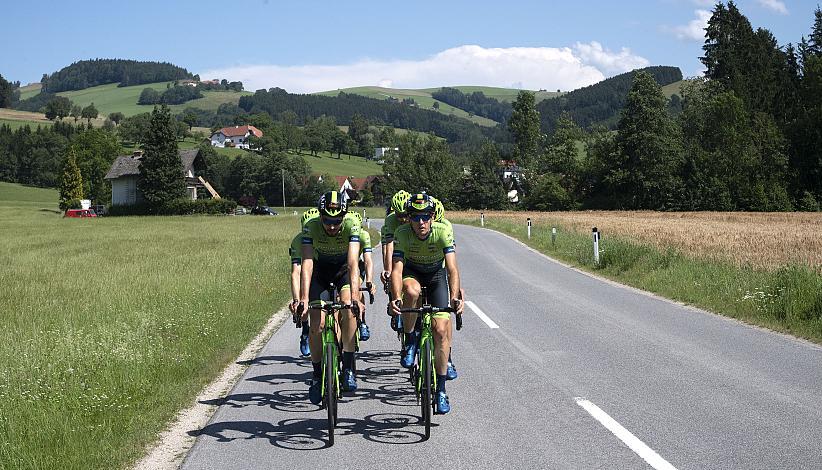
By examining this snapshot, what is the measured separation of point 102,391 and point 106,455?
80.6 inches

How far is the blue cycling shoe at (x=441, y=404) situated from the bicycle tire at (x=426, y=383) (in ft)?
0.98

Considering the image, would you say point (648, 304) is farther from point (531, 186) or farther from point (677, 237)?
point (531, 186)

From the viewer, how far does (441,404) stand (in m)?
6.40

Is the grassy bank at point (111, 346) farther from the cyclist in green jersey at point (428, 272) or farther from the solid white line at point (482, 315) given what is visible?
the solid white line at point (482, 315)

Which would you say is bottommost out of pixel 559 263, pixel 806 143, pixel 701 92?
pixel 559 263

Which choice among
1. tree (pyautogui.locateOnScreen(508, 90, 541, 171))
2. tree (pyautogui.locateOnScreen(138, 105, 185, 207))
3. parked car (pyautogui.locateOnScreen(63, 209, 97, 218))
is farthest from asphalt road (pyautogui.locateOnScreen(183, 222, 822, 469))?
tree (pyautogui.locateOnScreen(508, 90, 541, 171))

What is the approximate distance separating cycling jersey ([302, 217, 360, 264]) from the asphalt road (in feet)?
4.62

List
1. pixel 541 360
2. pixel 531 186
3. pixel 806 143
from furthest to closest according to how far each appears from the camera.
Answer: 1. pixel 531 186
2. pixel 806 143
3. pixel 541 360

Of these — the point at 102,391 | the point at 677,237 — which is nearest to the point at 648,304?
the point at 102,391

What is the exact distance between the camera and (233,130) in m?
198

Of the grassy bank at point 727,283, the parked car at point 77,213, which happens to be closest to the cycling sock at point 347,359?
the grassy bank at point 727,283

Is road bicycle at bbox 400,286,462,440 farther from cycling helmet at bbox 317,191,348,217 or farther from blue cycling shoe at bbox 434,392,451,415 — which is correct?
cycling helmet at bbox 317,191,348,217

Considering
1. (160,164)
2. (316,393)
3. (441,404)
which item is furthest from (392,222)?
(160,164)

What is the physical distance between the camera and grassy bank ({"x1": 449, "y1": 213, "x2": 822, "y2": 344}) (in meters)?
11.2
